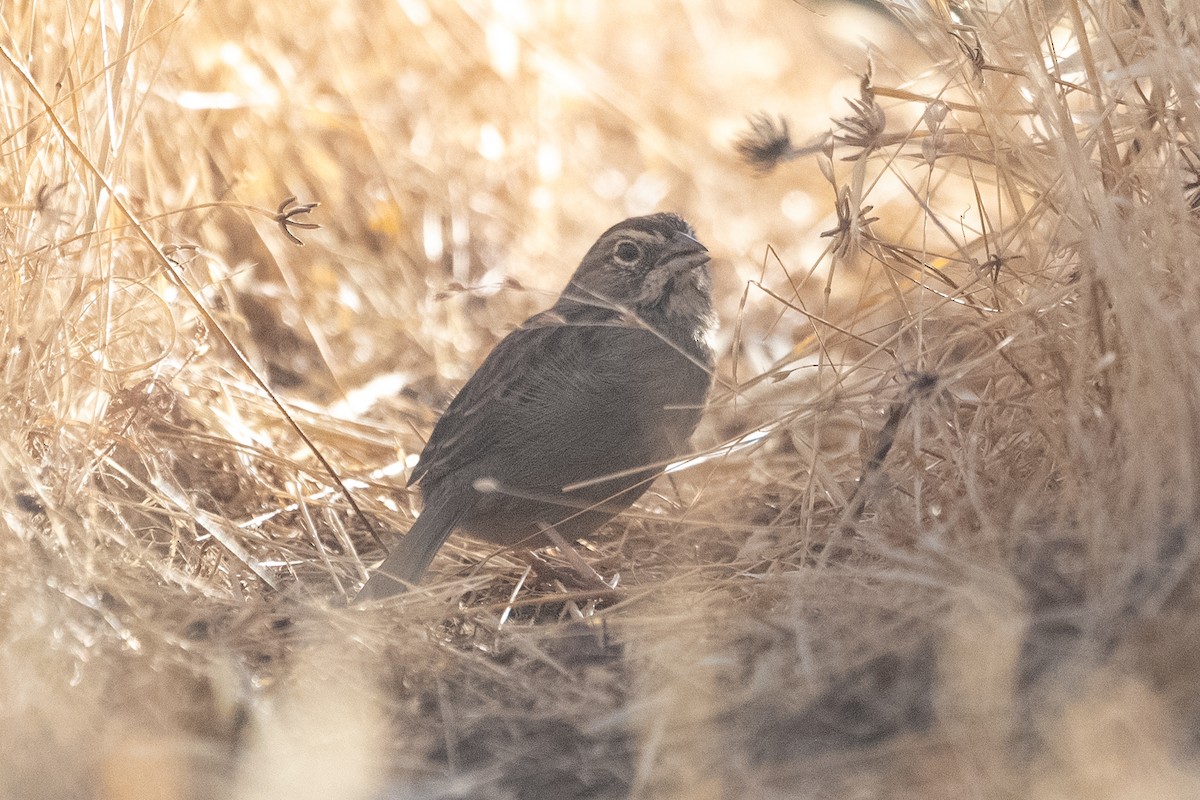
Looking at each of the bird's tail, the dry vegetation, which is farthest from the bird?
the dry vegetation

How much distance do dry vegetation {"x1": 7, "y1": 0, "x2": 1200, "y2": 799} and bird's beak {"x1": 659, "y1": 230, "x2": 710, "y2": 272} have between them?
502 millimetres

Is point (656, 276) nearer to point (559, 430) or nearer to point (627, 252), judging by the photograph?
point (627, 252)

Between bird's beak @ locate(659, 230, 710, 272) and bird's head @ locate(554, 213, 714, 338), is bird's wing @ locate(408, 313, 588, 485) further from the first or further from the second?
bird's beak @ locate(659, 230, 710, 272)

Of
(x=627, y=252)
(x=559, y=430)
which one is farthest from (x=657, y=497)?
(x=627, y=252)

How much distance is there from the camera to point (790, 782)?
237 cm

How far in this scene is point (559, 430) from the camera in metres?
3.92

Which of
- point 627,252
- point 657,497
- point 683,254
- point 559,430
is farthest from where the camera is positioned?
point 657,497

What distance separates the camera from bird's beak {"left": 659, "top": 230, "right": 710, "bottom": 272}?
13.8 feet

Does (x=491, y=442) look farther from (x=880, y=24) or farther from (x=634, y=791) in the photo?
(x=880, y=24)

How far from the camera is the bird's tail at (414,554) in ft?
11.9

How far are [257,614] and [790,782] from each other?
1.51m

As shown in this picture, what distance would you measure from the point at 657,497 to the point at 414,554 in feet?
3.63

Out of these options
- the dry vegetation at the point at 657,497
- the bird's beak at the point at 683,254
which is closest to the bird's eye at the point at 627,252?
the bird's beak at the point at 683,254

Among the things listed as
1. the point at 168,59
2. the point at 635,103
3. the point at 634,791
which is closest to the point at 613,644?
the point at 634,791
